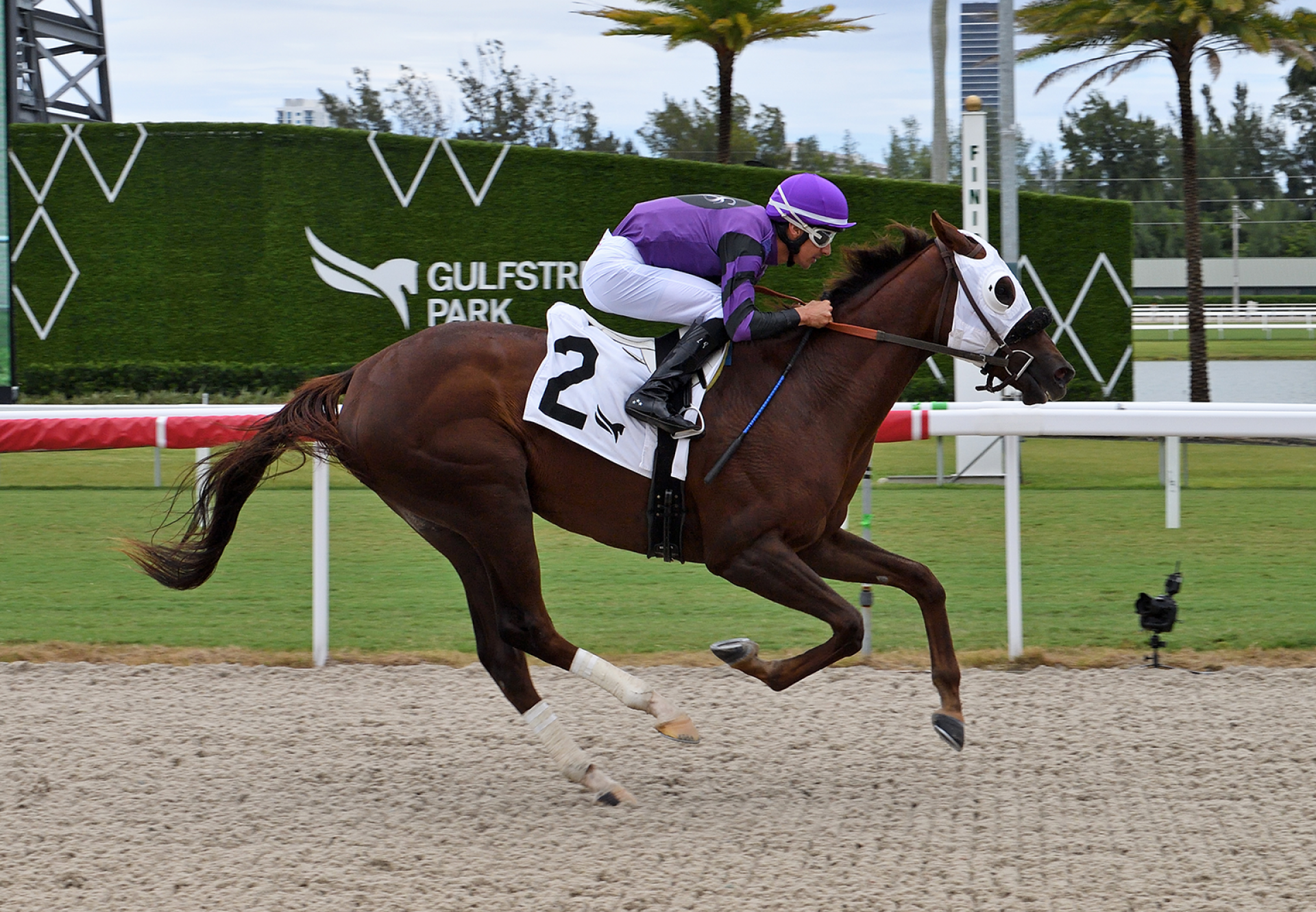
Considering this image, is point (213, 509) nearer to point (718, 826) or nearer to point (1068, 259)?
point (718, 826)

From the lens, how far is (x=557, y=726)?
156 inches

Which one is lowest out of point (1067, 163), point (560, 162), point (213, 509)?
point (213, 509)

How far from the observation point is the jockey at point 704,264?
12.7ft

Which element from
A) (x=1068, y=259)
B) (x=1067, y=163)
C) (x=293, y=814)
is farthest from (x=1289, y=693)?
(x=1067, y=163)

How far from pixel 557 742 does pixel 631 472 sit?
817 mm

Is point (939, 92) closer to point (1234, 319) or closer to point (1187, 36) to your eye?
point (1187, 36)

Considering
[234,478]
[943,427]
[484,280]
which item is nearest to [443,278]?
[484,280]

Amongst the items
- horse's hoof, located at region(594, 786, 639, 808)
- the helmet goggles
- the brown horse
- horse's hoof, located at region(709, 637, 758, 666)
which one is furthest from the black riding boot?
horse's hoof, located at region(594, 786, 639, 808)

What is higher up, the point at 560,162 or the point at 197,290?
the point at 560,162

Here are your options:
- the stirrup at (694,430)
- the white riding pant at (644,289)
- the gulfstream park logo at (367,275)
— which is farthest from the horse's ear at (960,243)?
the gulfstream park logo at (367,275)

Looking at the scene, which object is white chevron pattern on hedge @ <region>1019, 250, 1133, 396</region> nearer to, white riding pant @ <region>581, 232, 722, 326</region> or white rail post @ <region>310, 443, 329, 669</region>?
white rail post @ <region>310, 443, 329, 669</region>

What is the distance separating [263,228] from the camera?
1712 centimetres

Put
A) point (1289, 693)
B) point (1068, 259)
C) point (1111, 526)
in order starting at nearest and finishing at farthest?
point (1289, 693)
point (1111, 526)
point (1068, 259)

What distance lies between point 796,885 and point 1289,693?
2.71 meters
